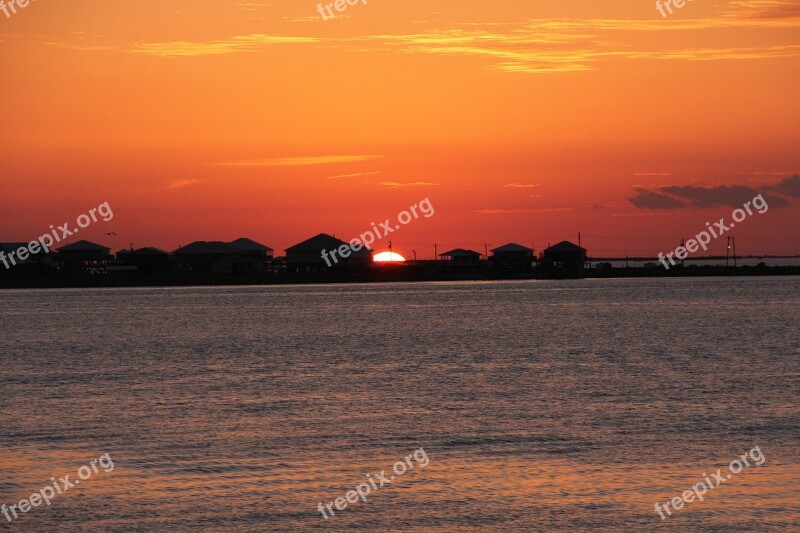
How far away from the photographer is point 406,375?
172 ft

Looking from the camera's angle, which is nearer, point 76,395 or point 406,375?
point 76,395

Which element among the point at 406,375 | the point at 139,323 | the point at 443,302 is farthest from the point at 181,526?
the point at 443,302

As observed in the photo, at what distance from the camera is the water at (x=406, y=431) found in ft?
76.3

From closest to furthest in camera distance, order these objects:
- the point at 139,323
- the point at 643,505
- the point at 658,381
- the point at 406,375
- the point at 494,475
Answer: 1. the point at 643,505
2. the point at 494,475
3. the point at 658,381
4. the point at 406,375
5. the point at 139,323

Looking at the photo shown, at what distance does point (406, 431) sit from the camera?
3372 cm

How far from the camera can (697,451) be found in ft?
96.8

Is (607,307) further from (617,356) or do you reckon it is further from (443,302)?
(617,356)

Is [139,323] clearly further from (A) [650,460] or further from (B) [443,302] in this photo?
(A) [650,460]

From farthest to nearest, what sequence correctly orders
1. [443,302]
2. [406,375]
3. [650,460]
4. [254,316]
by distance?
1. [443,302]
2. [254,316]
3. [406,375]
4. [650,460]

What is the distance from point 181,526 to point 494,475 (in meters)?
7.94

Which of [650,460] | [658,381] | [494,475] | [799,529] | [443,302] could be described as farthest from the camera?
[443,302]

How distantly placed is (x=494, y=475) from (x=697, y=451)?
6496 millimetres

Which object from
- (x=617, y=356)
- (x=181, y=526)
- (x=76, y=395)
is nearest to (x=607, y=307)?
(x=617, y=356)

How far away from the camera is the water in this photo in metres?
23.2
